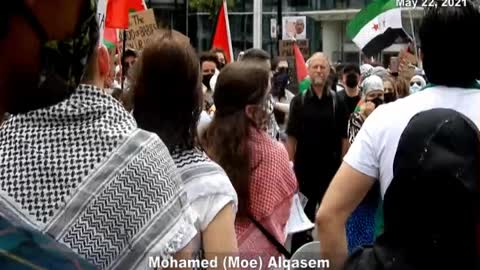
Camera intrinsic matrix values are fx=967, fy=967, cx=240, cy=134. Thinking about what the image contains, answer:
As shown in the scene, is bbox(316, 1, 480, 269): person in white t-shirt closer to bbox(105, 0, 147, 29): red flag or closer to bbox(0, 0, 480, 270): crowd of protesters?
bbox(0, 0, 480, 270): crowd of protesters

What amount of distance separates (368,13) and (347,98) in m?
2.78

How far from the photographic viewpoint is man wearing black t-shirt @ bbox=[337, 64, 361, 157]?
817cm

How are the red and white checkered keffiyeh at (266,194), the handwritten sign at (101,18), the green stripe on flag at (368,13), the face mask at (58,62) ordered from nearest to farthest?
the face mask at (58,62), the handwritten sign at (101,18), the red and white checkered keffiyeh at (266,194), the green stripe on flag at (368,13)

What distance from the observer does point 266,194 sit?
381 cm

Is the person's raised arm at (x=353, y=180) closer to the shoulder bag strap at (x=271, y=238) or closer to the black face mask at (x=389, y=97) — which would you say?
the shoulder bag strap at (x=271, y=238)

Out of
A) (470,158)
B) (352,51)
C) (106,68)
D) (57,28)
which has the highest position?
(57,28)

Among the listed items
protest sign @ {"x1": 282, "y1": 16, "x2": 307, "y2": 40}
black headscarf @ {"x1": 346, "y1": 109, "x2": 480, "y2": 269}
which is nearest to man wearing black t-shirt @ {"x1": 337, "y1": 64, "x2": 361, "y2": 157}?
black headscarf @ {"x1": 346, "y1": 109, "x2": 480, "y2": 269}

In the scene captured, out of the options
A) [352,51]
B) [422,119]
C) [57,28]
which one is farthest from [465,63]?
[352,51]

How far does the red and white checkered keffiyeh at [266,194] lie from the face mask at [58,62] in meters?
2.32

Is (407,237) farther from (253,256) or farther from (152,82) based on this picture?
(253,256)

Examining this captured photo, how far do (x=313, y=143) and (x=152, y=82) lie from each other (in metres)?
5.06

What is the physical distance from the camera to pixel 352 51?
41438mm

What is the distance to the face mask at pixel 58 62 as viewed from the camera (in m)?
1.16

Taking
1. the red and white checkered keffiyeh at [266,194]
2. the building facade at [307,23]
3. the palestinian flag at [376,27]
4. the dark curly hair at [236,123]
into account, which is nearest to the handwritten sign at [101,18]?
the dark curly hair at [236,123]
